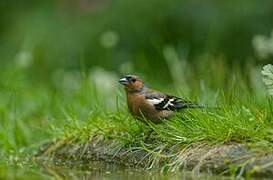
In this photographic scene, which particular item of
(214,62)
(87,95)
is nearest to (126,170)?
(87,95)

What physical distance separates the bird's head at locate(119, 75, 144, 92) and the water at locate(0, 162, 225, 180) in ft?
2.76

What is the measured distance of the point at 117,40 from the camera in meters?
13.2

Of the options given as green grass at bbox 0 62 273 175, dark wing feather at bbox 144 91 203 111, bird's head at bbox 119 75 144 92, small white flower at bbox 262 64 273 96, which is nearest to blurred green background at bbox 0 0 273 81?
green grass at bbox 0 62 273 175

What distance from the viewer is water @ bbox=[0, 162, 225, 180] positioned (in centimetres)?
656

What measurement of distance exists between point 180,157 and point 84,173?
0.75m

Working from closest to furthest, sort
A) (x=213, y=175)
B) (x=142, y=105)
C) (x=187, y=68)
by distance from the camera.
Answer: (x=213, y=175)
(x=142, y=105)
(x=187, y=68)

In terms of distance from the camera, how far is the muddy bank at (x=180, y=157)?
252 inches

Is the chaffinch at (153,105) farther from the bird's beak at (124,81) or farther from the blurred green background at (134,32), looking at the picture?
the blurred green background at (134,32)

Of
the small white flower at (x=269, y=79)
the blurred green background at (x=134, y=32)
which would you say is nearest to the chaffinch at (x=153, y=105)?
the small white flower at (x=269, y=79)

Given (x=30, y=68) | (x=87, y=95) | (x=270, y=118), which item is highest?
(x=30, y=68)

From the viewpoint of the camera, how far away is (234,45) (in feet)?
48.1

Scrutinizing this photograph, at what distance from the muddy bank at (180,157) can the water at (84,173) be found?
0.14m

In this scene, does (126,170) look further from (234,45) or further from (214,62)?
(234,45)

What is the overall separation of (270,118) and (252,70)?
3.46m
